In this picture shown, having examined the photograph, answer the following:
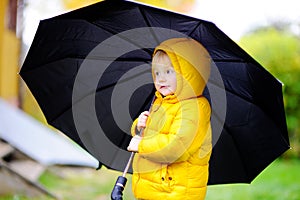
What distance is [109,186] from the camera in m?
6.07

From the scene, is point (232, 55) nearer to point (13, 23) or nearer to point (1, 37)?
point (1, 37)

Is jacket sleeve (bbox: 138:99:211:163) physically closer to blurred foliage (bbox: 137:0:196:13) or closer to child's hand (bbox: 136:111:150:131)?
child's hand (bbox: 136:111:150:131)

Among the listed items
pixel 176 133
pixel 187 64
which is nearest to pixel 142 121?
pixel 176 133

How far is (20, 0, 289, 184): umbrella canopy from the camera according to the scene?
2717 millimetres

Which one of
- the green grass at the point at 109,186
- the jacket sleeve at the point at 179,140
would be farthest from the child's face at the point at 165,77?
the green grass at the point at 109,186

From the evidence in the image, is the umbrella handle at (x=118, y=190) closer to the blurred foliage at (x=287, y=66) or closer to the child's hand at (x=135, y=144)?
the child's hand at (x=135, y=144)

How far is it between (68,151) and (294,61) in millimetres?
4933

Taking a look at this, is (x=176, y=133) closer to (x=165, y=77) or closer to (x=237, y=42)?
(x=165, y=77)

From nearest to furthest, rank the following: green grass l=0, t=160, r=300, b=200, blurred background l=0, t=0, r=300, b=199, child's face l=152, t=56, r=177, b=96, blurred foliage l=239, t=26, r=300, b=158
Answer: child's face l=152, t=56, r=177, b=96, green grass l=0, t=160, r=300, b=200, blurred background l=0, t=0, r=300, b=199, blurred foliage l=239, t=26, r=300, b=158

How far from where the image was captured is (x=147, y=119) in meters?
2.62

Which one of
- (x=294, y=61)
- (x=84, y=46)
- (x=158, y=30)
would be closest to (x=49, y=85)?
(x=84, y=46)

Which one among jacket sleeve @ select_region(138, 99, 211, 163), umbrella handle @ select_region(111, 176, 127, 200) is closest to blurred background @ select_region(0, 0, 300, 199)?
jacket sleeve @ select_region(138, 99, 211, 163)

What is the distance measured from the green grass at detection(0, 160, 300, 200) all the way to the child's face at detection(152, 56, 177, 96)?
2128 millimetres

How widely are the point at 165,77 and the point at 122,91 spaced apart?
1.87ft
